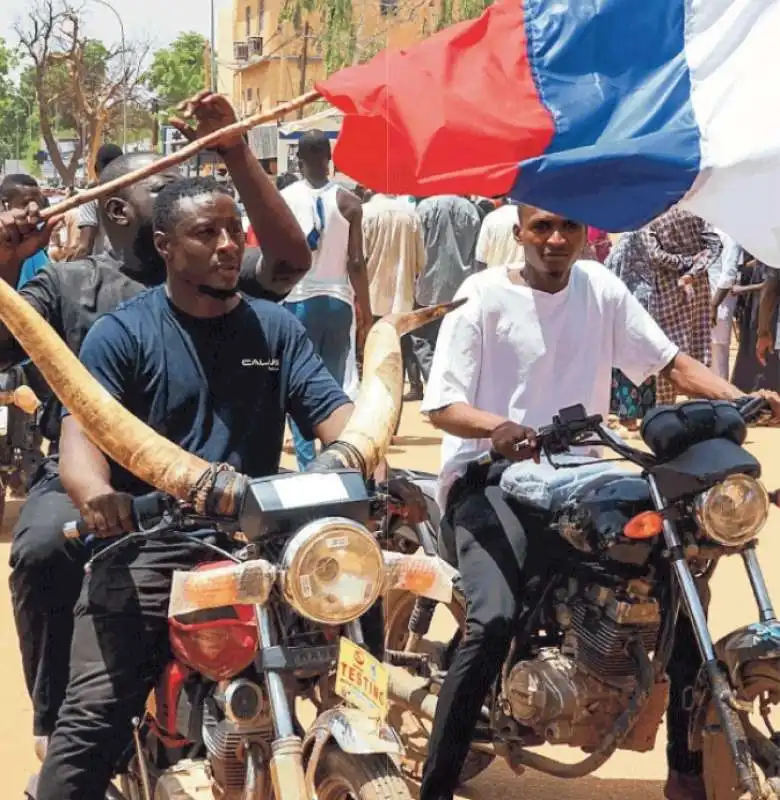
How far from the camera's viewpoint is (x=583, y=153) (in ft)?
15.5

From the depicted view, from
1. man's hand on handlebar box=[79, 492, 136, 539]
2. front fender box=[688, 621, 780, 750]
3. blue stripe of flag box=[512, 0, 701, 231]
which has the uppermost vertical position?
blue stripe of flag box=[512, 0, 701, 231]

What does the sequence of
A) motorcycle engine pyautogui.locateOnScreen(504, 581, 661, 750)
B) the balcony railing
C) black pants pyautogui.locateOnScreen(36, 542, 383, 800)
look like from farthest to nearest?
the balcony railing, motorcycle engine pyautogui.locateOnScreen(504, 581, 661, 750), black pants pyautogui.locateOnScreen(36, 542, 383, 800)

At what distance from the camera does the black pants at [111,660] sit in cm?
358

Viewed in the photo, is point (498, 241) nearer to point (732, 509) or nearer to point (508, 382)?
point (508, 382)

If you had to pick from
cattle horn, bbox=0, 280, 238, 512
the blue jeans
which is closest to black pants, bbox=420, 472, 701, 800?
cattle horn, bbox=0, 280, 238, 512

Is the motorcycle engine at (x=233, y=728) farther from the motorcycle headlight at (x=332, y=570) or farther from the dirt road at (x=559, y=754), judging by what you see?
the dirt road at (x=559, y=754)

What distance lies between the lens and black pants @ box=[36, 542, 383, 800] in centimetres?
358

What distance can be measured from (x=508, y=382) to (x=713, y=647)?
104cm

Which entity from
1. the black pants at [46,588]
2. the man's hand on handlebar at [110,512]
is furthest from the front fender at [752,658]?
the black pants at [46,588]

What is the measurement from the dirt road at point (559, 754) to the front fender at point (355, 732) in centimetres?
201

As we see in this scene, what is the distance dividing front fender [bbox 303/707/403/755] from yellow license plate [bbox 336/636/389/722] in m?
0.03

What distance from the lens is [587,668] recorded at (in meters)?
4.27

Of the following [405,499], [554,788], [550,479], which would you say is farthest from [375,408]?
[554,788]

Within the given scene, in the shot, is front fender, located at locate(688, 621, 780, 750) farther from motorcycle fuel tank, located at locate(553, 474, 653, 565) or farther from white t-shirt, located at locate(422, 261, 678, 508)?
white t-shirt, located at locate(422, 261, 678, 508)
